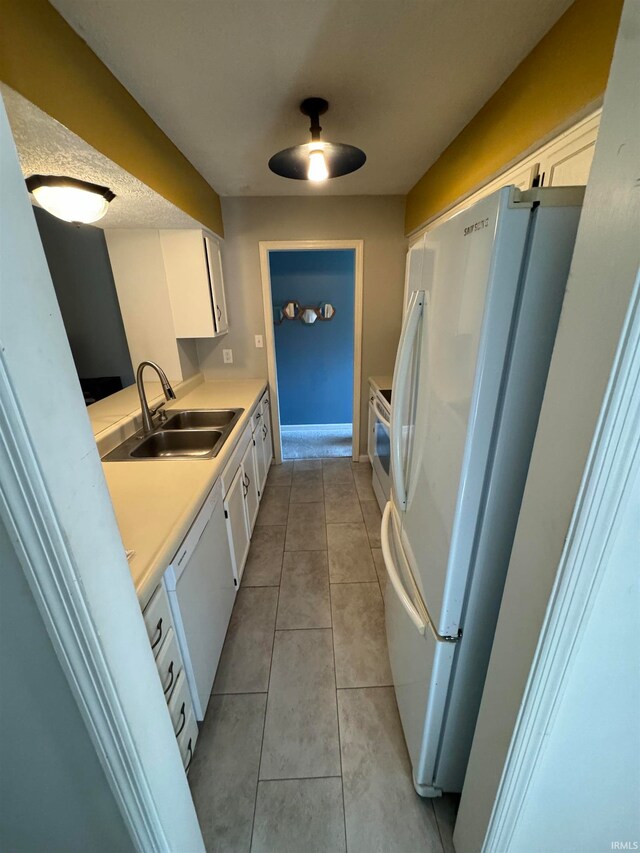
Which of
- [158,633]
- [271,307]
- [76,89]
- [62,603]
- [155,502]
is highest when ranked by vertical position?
[76,89]

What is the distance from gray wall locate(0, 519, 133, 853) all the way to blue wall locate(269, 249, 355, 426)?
3881 millimetres

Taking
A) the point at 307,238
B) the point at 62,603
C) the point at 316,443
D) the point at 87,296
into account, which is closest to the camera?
the point at 62,603

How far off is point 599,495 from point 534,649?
34cm

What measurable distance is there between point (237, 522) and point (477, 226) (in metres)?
1.75

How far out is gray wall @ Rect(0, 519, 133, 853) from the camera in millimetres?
541

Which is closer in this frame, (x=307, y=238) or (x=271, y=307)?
(x=307, y=238)

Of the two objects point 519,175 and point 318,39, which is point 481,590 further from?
point 318,39

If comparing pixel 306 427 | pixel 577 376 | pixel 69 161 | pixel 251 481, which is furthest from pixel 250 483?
pixel 306 427

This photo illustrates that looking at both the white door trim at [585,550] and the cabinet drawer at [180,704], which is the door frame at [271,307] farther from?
the white door trim at [585,550]

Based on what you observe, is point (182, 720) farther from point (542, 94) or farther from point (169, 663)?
point (542, 94)

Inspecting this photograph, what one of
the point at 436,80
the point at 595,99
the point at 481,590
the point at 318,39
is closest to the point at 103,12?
the point at 318,39

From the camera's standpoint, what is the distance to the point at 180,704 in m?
1.12

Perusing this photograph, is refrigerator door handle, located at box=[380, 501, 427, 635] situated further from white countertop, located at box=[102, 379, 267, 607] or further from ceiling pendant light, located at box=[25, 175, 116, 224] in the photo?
ceiling pendant light, located at box=[25, 175, 116, 224]

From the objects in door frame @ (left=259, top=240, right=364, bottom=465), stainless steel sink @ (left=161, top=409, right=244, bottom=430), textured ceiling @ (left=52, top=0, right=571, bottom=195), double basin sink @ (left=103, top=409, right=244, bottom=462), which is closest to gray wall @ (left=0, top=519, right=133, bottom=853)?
double basin sink @ (left=103, top=409, right=244, bottom=462)
